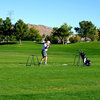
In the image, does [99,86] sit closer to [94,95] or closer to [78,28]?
[94,95]

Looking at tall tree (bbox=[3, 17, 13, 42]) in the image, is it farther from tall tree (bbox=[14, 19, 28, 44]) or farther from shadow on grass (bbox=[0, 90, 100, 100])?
shadow on grass (bbox=[0, 90, 100, 100])

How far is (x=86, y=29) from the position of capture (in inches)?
6506

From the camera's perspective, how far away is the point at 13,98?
32.3 ft

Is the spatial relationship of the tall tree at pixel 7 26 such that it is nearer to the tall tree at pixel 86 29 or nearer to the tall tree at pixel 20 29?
the tall tree at pixel 20 29

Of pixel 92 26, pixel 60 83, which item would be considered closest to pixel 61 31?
pixel 92 26

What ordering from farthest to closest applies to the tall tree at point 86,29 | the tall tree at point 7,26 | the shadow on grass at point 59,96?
the tall tree at point 86,29, the tall tree at point 7,26, the shadow on grass at point 59,96

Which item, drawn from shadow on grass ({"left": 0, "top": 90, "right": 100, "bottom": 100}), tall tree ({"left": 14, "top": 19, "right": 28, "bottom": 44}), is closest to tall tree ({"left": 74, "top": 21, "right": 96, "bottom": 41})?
tall tree ({"left": 14, "top": 19, "right": 28, "bottom": 44})

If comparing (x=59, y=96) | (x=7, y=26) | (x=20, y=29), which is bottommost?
(x=59, y=96)

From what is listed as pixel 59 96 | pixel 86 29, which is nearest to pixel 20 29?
pixel 86 29

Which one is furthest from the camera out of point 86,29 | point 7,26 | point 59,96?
point 86,29

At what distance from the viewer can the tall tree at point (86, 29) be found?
164 meters

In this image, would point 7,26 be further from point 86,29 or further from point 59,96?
point 59,96

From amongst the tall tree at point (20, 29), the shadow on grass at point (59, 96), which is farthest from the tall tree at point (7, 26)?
the shadow on grass at point (59, 96)

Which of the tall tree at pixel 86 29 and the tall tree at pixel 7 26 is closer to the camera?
the tall tree at pixel 7 26
